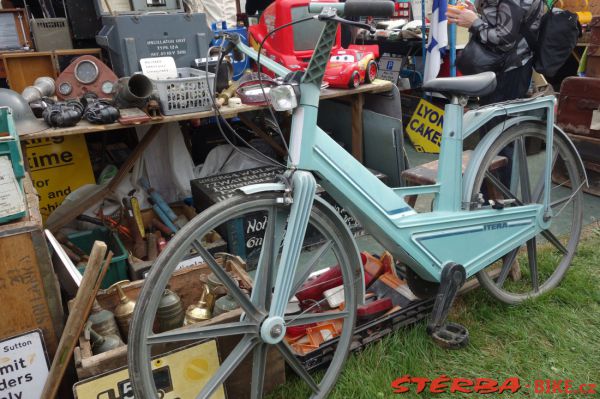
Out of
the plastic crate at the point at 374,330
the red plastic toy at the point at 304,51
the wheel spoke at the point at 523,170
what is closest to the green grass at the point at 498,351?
the plastic crate at the point at 374,330

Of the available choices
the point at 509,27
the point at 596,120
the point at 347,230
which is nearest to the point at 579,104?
the point at 596,120

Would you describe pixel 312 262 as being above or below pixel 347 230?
below

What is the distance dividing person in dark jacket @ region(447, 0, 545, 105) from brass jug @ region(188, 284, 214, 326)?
2201mm

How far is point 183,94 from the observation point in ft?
9.73

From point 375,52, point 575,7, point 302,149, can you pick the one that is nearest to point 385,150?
point 375,52

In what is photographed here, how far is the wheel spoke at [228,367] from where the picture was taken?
5.73ft

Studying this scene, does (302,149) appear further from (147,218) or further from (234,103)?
(147,218)

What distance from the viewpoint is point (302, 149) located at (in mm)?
1825

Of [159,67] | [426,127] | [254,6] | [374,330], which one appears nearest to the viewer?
[374,330]

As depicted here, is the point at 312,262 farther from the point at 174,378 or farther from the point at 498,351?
the point at 498,351

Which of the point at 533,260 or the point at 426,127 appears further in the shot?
the point at 426,127

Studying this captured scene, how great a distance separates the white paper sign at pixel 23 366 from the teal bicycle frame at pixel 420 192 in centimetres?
87

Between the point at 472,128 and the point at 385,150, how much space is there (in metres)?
1.41

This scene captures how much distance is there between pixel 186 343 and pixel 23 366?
57 cm
